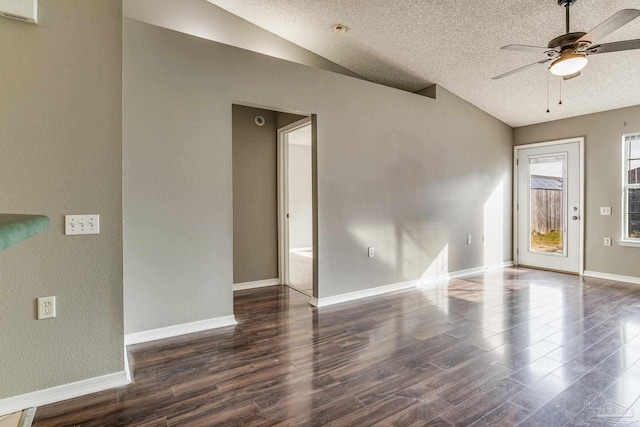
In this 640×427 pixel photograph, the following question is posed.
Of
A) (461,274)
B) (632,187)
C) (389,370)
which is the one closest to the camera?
(389,370)

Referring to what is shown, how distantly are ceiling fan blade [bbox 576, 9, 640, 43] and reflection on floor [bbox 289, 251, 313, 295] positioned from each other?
3502mm

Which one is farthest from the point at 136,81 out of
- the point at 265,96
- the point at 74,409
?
the point at 74,409

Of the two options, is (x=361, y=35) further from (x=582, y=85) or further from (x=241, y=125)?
(x=582, y=85)

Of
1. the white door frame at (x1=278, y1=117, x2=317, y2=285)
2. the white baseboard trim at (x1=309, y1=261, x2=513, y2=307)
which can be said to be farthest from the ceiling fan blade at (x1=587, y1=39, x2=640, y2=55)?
the white door frame at (x1=278, y1=117, x2=317, y2=285)

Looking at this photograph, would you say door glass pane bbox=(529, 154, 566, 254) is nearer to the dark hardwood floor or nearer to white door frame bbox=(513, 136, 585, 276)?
white door frame bbox=(513, 136, 585, 276)

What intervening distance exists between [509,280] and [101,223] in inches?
197

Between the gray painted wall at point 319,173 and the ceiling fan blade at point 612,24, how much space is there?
7.03ft

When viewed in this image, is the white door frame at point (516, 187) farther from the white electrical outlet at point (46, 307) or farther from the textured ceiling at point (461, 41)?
the white electrical outlet at point (46, 307)

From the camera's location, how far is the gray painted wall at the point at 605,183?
477 cm

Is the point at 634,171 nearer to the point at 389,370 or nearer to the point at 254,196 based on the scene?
the point at 389,370

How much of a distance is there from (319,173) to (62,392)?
8.83 ft

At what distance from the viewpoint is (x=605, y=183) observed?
16.2 ft

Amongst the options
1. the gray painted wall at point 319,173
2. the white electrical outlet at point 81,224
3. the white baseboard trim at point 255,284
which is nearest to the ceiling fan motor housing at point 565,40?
the gray painted wall at point 319,173

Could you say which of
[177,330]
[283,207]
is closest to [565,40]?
[283,207]
